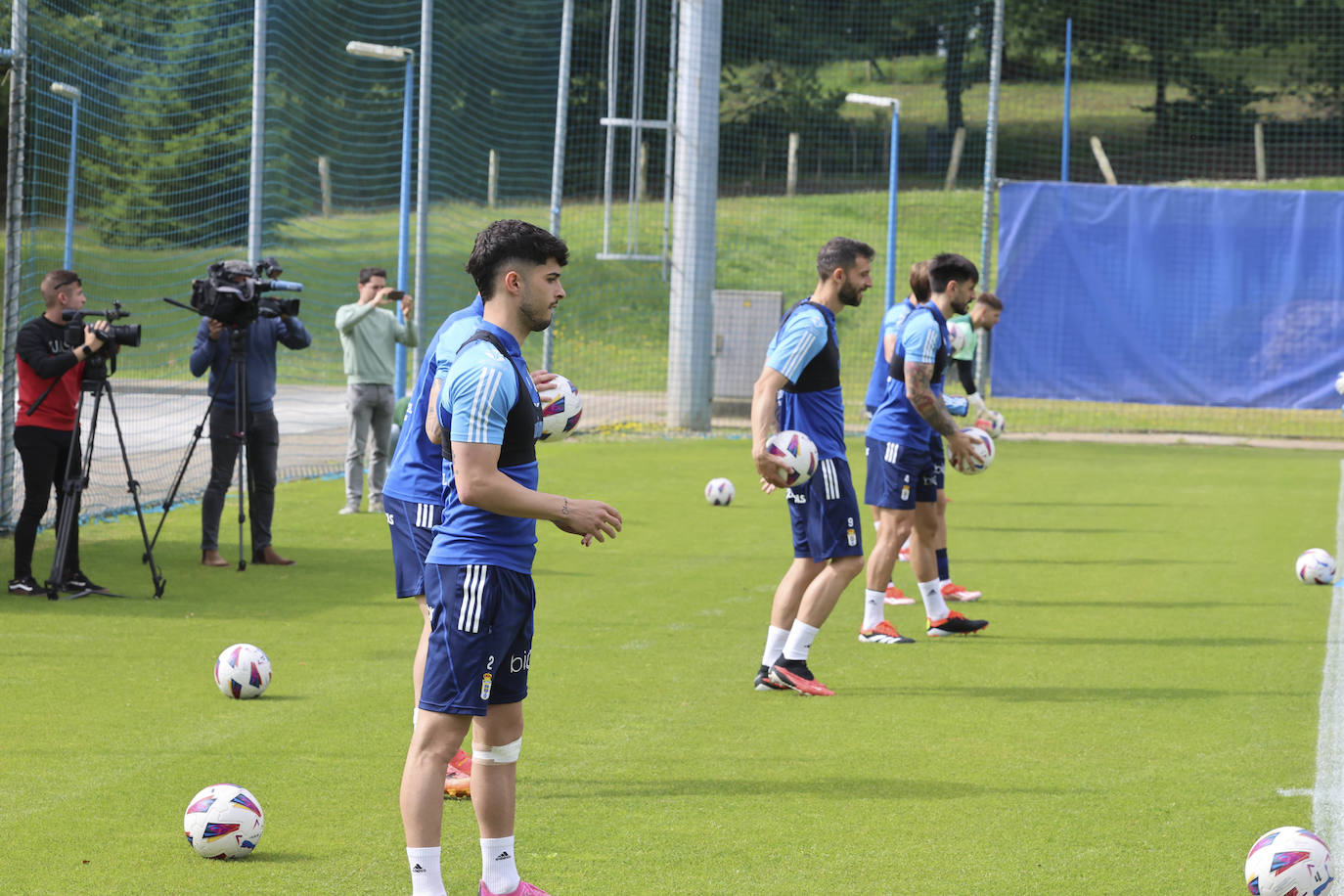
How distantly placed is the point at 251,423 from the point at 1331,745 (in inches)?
296

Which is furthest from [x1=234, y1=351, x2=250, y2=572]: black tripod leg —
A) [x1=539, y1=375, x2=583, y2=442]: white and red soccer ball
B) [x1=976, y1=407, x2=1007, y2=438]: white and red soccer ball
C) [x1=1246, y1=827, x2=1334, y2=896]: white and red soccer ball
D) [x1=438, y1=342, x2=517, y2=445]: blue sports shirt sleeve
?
[x1=1246, y1=827, x2=1334, y2=896]: white and red soccer ball

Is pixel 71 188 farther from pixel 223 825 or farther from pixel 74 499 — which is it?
pixel 223 825

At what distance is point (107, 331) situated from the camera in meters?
8.93

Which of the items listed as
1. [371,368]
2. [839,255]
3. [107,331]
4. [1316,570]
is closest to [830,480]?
[839,255]

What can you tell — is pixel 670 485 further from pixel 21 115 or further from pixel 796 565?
pixel 796 565

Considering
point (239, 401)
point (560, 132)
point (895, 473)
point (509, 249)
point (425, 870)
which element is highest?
point (560, 132)

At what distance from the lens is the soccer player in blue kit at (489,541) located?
396cm

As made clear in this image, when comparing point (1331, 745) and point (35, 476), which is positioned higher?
point (35, 476)

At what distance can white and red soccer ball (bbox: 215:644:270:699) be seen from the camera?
22.6ft

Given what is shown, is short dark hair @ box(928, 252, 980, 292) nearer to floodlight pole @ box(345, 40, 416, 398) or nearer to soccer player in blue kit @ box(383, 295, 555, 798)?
soccer player in blue kit @ box(383, 295, 555, 798)

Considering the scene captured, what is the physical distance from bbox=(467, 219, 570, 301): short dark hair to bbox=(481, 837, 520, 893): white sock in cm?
159

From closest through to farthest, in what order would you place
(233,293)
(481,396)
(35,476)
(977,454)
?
1. (481,396)
2. (977,454)
3. (35,476)
4. (233,293)

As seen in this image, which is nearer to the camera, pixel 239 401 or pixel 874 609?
pixel 874 609

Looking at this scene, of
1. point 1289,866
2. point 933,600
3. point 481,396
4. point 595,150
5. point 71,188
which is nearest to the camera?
point 481,396
